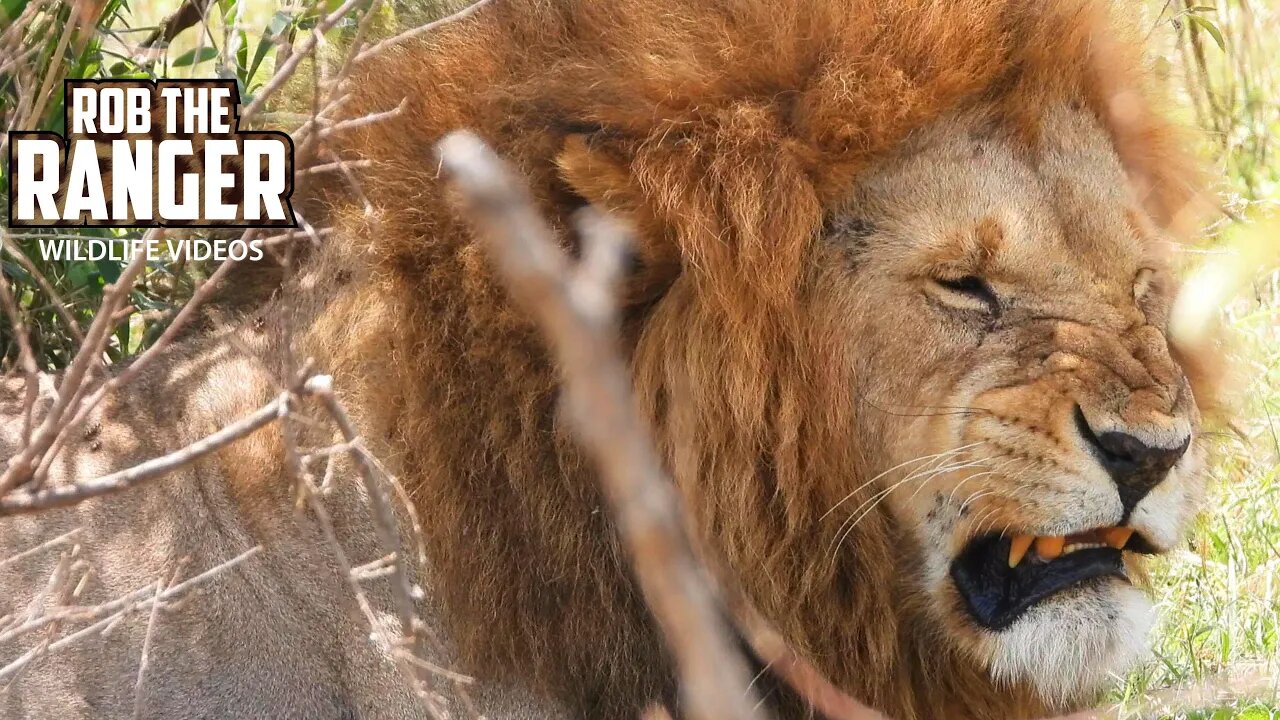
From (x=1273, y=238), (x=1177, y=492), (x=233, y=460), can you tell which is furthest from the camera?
(x=233, y=460)

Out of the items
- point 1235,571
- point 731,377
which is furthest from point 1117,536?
point 1235,571

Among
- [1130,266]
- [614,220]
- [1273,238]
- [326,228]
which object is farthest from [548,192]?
[1273,238]

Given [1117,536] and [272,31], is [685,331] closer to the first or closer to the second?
[1117,536]

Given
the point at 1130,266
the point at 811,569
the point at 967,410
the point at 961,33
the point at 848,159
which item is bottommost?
the point at 811,569

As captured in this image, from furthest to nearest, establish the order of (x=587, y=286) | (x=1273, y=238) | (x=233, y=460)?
1. (x=233, y=460)
2. (x=1273, y=238)
3. (x=587, y=286)

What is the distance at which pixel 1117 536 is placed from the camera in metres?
2.87

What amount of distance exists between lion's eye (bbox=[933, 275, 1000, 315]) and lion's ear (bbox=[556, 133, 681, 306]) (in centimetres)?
55

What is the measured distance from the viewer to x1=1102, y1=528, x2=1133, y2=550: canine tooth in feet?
9.37

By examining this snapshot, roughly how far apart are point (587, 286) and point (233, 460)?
2594mm

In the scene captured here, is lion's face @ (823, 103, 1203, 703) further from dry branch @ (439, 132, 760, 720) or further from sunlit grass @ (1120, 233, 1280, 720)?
dry branch @ (439, 132, 760, 720)

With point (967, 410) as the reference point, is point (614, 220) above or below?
above

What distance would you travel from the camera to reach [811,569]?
3014 mm

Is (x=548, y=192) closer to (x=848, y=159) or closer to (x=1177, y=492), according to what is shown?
(x=848, y=159)

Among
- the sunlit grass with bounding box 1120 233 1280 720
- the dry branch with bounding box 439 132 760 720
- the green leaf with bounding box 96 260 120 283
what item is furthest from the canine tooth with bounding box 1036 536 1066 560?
the green leaf with bounding box 96 260 120 283
